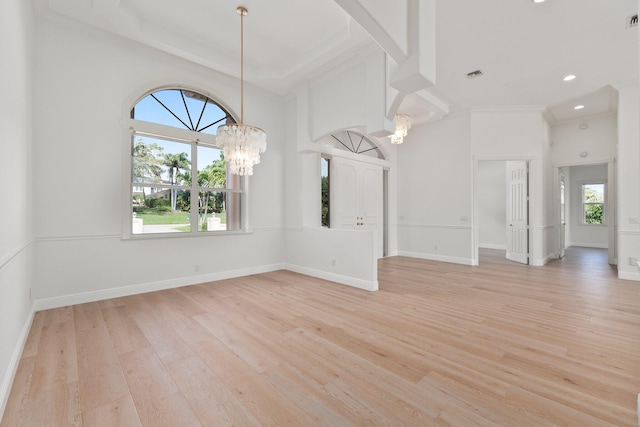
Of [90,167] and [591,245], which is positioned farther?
[591,245]

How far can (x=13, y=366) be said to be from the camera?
199 centimetres

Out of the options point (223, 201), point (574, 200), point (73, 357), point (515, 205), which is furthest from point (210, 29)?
point (574, 200)

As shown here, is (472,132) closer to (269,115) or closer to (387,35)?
(269,115)

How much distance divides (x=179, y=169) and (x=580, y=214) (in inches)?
483

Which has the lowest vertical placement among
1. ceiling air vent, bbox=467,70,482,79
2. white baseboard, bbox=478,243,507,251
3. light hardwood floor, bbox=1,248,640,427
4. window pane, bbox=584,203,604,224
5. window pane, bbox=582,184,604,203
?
light hardwood floor, bbox=1,248,640,427

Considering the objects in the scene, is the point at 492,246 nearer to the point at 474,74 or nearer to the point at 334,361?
the point at 474,74

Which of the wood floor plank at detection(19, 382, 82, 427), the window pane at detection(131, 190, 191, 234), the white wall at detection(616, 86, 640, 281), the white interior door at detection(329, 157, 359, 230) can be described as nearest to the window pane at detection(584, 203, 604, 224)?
Answer: the white wall at detection(616, 86, 640, 281)

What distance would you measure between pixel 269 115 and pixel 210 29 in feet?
6.02

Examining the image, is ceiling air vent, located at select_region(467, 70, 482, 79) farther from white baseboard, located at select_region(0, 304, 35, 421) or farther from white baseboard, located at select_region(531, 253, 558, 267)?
white baseboard, located at select_region(0, 304, 35, 421)

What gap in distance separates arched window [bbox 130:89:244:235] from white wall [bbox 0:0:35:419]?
1181 millimetres

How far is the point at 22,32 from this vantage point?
2.56 m

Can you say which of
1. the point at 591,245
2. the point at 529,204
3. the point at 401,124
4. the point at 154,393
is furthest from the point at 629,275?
the point at 154,393

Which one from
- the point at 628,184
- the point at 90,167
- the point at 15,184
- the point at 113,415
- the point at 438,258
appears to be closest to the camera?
the point at 113,415

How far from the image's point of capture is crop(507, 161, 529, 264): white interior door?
6219 millimetres
